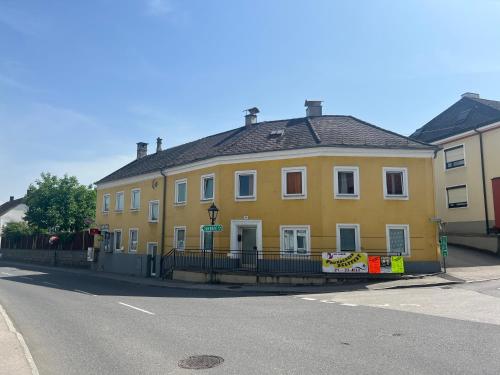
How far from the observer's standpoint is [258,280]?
19.2m

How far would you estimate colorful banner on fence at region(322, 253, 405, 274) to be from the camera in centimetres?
1834

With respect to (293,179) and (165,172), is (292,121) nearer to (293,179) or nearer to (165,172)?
(293,179)

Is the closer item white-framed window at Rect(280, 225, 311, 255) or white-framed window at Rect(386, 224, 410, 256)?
white-framed window at Rect(386, 224, 410, 256)

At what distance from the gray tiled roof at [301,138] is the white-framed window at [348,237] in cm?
417

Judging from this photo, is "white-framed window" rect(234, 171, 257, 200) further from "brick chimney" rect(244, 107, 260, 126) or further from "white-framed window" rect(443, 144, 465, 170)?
"white-framed window" rect(443, 144, 465, 170)

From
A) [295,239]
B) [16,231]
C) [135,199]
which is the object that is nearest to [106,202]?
[135,199]

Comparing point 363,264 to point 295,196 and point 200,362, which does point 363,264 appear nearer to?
point 295,196

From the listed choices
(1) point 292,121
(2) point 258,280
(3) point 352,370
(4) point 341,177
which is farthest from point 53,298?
(1) point 292,121

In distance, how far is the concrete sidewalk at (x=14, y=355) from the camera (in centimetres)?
621

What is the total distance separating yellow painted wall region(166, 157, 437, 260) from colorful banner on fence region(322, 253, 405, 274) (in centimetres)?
151

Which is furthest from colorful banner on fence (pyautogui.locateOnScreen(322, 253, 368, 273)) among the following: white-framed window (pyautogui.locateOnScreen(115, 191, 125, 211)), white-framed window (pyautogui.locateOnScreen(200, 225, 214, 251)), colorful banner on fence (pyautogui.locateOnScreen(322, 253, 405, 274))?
white-framed window (pyautogui.locateOnScreen(115, 191, 125, 211))

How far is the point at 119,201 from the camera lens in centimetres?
3291

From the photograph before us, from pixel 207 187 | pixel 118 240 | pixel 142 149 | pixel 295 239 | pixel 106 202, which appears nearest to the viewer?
pixel 295 239

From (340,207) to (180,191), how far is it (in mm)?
10831
